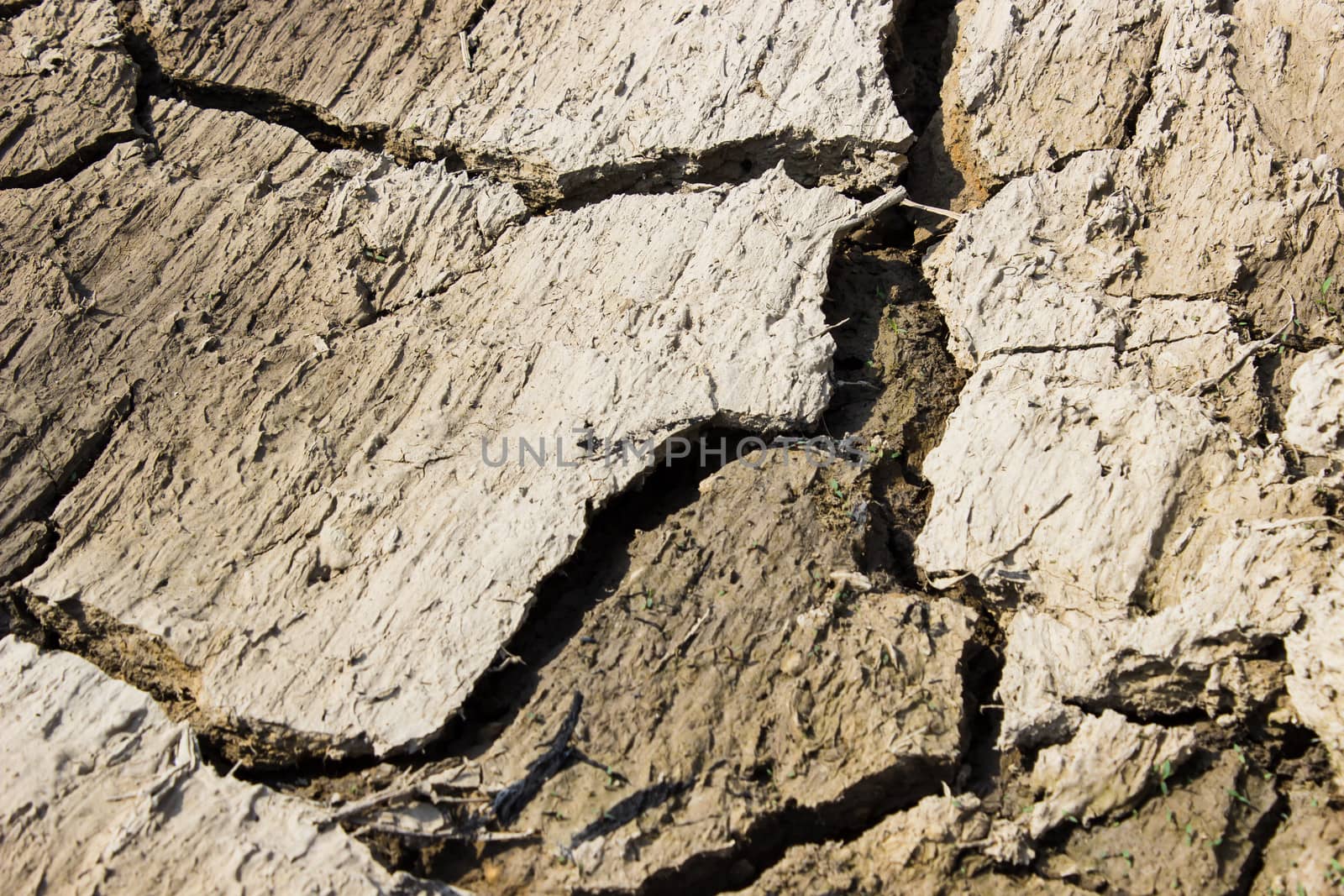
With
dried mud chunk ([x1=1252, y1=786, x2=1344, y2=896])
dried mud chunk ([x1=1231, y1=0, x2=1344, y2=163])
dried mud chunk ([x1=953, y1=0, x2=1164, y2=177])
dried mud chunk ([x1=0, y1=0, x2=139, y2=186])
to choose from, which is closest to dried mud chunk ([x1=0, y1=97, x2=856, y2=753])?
dried mud chunk ([x1=0, y1=0, x2=139, y2=186])

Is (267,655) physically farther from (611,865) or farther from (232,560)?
(611,865)

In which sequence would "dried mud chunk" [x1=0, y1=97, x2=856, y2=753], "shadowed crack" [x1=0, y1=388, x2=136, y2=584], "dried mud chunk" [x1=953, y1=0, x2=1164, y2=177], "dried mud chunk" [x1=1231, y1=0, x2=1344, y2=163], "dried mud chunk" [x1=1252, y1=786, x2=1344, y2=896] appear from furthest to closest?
"dried mud chunk" [x1=953, y1=0, x2=1164, y2=177] < "dried mud chunk" [x1=1231, y1=0, x2=1344, y2=163] < "shadowed crack" [x1=0, y1=388, x2=136, y2=584] < "dried mud chunk" [x1=0, y1=97, x2=856, y2=753] < "dried mud chunk" [x1=1252, y1=786, x2=1344, y2=896]

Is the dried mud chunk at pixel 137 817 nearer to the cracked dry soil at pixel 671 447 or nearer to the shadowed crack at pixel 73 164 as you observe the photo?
the cracked dry soil at pixel 671 447

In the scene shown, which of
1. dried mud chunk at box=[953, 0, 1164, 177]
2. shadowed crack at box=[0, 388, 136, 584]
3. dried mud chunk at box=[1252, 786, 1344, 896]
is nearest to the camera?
dried mud chunk at box=[1252, 786, 1344, 896]

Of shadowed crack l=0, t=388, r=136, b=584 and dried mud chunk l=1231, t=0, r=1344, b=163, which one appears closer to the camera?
shadowed crack l=0, t=388, r=136, b=584

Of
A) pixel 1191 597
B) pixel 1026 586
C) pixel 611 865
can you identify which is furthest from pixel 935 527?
pixel 611 865

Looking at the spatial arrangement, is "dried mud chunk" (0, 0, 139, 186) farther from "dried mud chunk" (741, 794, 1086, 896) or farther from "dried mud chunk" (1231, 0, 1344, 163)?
"dried mud chunk" (1231, 0, 1344, 163)
